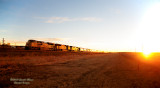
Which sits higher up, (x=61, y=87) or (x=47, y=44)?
(x=47, y=44)

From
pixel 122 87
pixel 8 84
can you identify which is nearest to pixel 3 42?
pixel 8 84

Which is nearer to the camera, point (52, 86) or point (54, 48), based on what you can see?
point (52, 86)

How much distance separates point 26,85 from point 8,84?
915 millimetres

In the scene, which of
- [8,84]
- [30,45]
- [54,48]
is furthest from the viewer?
[54,48]

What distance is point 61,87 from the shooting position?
545 centimetres

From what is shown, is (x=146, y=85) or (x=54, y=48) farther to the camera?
(x=54, y=48)

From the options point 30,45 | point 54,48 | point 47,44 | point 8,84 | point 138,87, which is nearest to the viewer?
point 138,87

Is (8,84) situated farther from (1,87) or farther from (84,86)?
(84,86)

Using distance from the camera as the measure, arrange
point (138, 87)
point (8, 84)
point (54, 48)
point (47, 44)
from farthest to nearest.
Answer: point (54, 48) → point (47, 44) → point (8, 84) → point (138, 87)

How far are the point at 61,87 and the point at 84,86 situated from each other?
3.57 ft

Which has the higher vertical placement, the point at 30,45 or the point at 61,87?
the point at 30,45

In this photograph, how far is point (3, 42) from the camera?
2130 inches

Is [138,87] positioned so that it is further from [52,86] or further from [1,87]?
[1,87]

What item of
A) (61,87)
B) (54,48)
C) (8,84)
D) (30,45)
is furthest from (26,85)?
(54,48)
